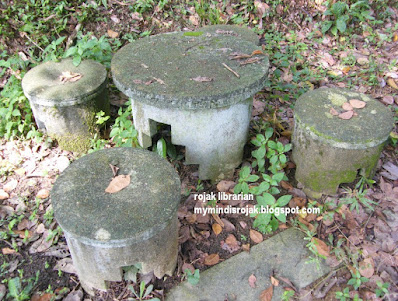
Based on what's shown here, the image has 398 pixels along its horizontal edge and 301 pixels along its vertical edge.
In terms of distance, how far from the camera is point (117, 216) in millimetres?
2217

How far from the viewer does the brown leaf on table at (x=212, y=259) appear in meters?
2.78

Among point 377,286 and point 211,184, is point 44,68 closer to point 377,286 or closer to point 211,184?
point 211,184

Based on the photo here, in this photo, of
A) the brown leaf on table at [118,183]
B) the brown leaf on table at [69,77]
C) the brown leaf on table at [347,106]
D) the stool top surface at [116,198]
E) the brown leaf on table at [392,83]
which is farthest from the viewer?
the brown leaf on table at [392,83]

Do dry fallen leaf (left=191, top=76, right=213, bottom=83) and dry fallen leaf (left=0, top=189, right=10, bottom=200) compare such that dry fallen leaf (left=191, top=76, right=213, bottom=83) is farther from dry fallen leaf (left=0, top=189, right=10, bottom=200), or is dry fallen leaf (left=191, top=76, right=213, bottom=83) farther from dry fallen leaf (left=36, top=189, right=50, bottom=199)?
dry fallen leaf (left=0, top=189, right=10, bottom=200)

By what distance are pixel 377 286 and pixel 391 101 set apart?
2.37m

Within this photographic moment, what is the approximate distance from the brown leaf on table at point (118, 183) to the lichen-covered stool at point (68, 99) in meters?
1.37

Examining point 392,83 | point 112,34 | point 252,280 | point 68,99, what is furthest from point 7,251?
point 392,83

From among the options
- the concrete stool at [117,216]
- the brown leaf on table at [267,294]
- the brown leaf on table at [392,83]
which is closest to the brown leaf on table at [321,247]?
the brown leaf on table at [267,294]

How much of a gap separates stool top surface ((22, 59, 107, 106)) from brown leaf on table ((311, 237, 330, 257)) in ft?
7.91

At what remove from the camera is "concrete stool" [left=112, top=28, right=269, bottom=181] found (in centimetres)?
285

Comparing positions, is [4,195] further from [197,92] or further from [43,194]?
[197,92]

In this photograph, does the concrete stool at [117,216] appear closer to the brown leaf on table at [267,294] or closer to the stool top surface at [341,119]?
the brown leaf on table at [267,294]

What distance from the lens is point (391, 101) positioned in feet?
13.6

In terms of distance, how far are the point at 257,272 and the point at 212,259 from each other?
35cm
